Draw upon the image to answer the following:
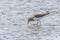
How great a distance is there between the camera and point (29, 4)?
33.7 ft

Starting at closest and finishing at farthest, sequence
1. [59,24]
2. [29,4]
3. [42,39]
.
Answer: [42,39], [59,24], [29,4]

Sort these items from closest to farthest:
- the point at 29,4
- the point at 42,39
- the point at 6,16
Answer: the point at 42,39, the point at 6,16, the point at 29,4

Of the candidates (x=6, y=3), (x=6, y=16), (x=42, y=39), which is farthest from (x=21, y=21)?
(x=6, y=3)

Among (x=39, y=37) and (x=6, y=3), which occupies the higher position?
(x=6, y=3)

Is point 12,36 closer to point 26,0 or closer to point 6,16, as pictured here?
point 6,16

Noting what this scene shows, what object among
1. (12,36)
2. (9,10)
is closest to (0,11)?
(9,10)

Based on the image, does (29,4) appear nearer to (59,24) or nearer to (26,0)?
(26,0)

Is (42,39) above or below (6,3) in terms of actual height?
below

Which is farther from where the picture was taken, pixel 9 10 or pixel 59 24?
pixel 9 10

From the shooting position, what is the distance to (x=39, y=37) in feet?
25.6

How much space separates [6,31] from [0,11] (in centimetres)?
168

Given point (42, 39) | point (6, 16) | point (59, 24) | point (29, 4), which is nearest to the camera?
point (42, 39)

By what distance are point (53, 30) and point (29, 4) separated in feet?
7.70

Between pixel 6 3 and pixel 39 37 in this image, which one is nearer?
pixel 39 37
